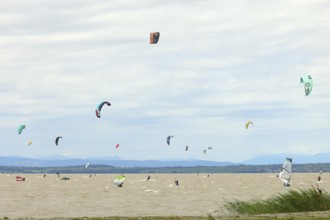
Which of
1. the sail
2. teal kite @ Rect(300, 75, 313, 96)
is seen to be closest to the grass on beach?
teal kite @ Rect(300, 75, 313, 96)

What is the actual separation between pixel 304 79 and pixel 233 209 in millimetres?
13838

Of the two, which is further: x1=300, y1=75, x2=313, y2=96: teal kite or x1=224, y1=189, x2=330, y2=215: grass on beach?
x1=300, y1=75, x2=313, y2=96: teal kite

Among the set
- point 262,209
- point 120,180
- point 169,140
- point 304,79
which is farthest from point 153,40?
point 120,180

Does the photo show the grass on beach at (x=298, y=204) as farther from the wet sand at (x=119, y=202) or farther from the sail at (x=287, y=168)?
the sail at (x=287, y=168)

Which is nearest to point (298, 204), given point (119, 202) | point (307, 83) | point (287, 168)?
point (307, 83)

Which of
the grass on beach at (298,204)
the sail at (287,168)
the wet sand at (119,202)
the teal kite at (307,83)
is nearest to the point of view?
the grass on beach at (298,204)

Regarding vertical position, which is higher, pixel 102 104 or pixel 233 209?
pixel 102 104

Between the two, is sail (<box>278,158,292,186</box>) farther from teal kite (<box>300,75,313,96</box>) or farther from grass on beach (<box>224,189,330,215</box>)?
grass on beach (<box>224,189,330,215</box>)

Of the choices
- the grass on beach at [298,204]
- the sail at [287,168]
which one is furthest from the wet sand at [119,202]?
the sail at [287,168]

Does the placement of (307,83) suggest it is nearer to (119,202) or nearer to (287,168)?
(287,168)

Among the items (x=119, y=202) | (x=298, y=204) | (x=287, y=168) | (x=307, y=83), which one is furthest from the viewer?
(x=119, y=202)

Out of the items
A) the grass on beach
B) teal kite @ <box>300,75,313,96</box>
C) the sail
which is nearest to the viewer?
the grass on beach

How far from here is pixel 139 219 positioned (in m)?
28.2

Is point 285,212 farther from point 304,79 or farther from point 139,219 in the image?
point 304,79
